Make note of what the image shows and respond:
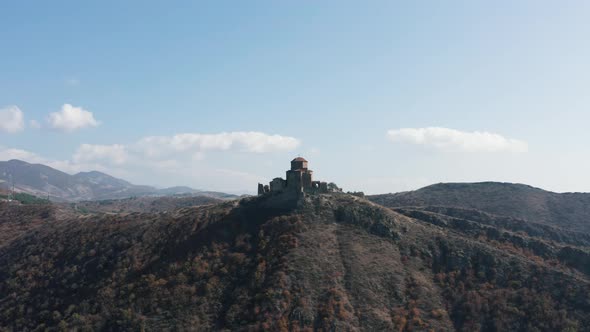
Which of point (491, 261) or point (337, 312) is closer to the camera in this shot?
point (337, 312)

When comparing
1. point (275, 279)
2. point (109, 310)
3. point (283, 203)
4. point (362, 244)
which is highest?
point (283, 203)

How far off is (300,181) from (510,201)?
355ft

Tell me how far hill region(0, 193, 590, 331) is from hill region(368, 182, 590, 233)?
67.7 metres

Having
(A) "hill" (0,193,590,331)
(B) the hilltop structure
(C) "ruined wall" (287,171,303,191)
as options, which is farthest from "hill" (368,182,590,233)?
(C) "ruined wall" (287,171,303,191)

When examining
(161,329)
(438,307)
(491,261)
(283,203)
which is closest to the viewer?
(161,329)

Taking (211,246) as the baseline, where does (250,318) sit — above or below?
below

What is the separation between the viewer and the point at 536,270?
63.8 meters

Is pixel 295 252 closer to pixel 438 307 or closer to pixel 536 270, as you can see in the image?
pixel 438 307

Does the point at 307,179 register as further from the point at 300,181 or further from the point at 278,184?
the point at 278,184

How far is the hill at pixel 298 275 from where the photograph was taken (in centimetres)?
5375

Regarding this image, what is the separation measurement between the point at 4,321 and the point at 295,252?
165ft

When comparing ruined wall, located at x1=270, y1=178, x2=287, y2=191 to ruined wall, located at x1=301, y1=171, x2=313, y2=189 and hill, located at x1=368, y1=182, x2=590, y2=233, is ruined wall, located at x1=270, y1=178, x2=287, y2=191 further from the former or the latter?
hill, located at x1=368, y1=182, x2=590, y2=233

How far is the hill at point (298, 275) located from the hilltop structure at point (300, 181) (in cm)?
227

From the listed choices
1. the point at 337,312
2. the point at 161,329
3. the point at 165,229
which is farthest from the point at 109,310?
the point at 337,312
